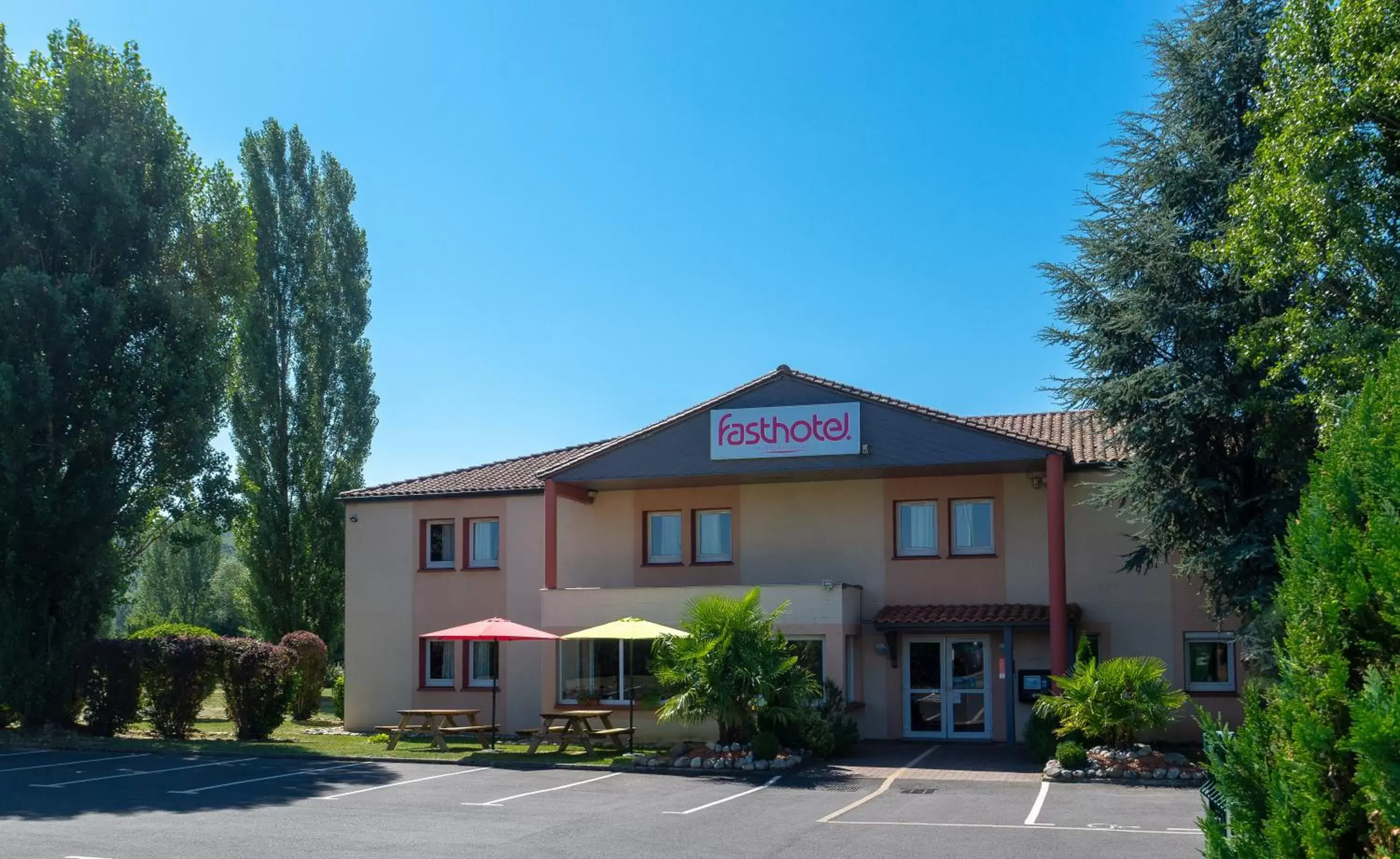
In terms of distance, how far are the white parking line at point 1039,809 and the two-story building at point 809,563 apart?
4.78 m

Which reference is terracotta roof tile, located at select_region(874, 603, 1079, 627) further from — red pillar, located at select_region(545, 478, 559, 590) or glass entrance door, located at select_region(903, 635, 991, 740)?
red pillar, located at select_region(545, 478, 559, 590)

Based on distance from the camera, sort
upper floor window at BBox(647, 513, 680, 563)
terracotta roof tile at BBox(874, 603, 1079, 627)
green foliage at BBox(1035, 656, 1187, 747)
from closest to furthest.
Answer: green foliage at BBox(1035, 656, 1187, 747), terracotta roof tile at BBox(874, 603, 1079, 627), upper floor window at BBox(647, 513, 680, 563)

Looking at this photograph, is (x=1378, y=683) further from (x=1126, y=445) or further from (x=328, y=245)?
(x=328, y=245)

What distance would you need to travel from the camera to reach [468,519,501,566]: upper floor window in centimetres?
2866

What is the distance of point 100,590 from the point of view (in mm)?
25031

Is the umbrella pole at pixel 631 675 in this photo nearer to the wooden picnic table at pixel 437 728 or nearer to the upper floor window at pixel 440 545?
the wooden picnic table at pixel 437 728

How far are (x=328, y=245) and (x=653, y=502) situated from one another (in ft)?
55.2

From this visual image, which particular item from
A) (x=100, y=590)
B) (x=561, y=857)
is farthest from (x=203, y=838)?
(x=100, y=590)

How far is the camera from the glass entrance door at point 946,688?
82.0 ft

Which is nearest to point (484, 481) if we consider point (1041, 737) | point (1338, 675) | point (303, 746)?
point (303, 746)

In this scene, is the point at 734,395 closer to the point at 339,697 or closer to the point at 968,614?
the point at 968,614

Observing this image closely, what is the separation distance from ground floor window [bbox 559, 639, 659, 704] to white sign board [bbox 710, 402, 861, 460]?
15.1 ft

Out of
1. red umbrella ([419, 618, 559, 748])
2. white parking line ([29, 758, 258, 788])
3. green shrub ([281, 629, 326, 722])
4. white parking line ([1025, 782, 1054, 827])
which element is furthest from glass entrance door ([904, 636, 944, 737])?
green shrub ([281, 629, 326, 722])

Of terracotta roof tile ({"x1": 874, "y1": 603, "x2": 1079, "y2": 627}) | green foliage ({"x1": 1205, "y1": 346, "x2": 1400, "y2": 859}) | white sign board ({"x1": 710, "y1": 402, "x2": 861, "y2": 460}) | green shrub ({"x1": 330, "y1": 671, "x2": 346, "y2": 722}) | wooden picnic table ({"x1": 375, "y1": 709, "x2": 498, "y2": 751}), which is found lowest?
green shrub ({"x1": 330, "y1": 671, "x2": 346, "y2": 722})
